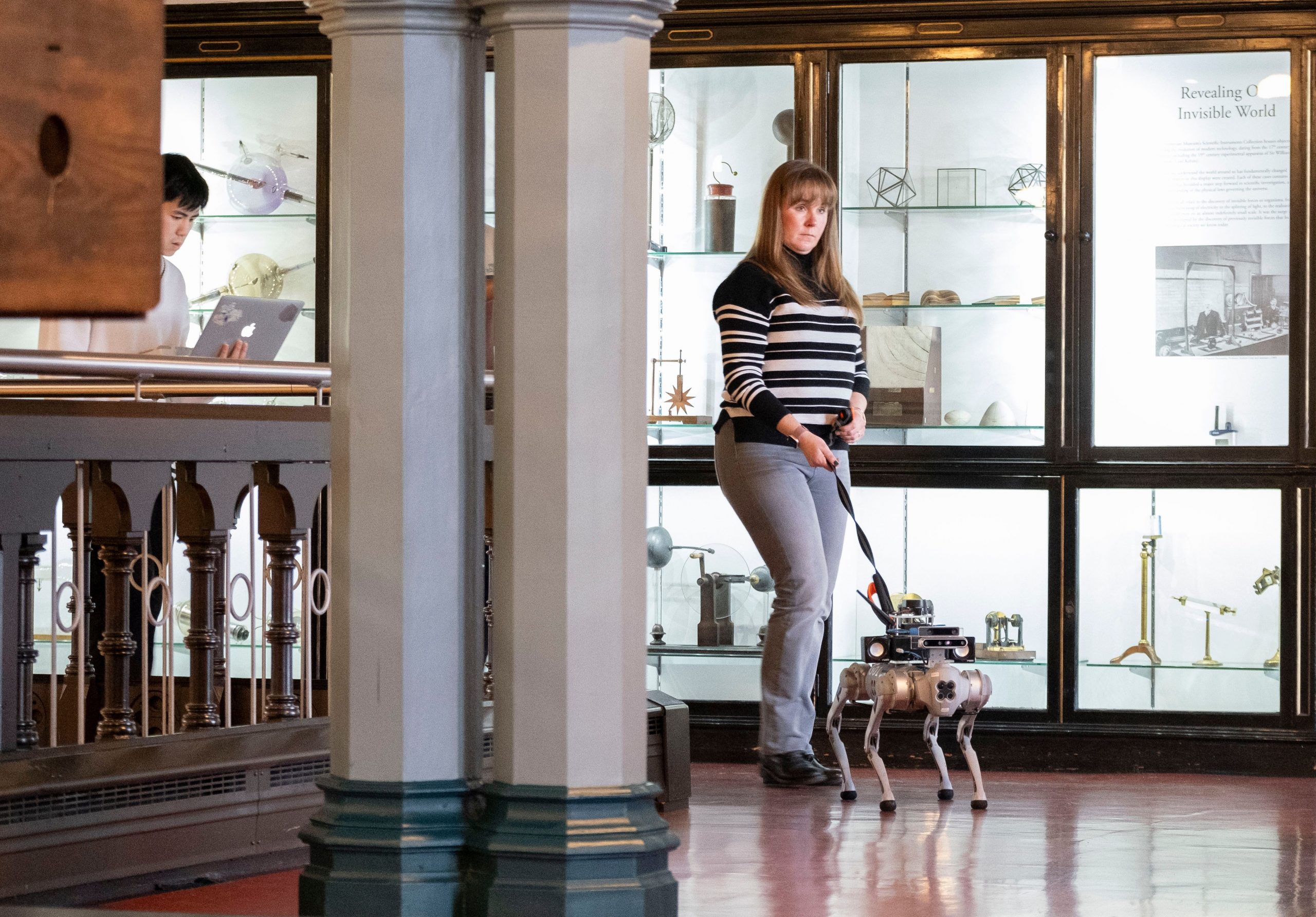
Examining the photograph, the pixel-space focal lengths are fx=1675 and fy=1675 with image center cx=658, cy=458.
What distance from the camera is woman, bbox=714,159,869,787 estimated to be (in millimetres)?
3926

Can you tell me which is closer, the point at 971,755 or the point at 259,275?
the point at 971,755

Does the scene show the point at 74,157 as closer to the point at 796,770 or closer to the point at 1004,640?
the point at 796,770

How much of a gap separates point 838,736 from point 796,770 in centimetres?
22

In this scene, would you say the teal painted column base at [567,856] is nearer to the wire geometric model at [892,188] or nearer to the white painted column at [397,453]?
the white painted column at [397,453]

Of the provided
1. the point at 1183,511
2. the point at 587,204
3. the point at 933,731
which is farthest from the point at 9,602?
the point at 1183,511

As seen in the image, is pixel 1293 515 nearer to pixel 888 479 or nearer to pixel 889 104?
pixel 888 479

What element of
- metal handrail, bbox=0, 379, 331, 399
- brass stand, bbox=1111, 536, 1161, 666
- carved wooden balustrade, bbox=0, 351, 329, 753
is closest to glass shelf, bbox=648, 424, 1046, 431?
brass stand, bbox=1111, 536, 1161, 666

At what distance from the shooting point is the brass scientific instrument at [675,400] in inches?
189

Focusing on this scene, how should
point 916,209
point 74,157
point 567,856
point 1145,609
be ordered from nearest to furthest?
point 74,157 → point 567,856 → point 1145,609 → point 916,209

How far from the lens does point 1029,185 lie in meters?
4.71

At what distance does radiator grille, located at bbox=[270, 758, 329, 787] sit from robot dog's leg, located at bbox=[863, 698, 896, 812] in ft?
3.98

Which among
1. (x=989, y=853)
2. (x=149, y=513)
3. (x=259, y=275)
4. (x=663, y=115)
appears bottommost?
(x=989, y=853)

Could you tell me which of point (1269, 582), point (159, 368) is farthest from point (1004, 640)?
point (159, 368)

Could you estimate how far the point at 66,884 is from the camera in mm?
2760
